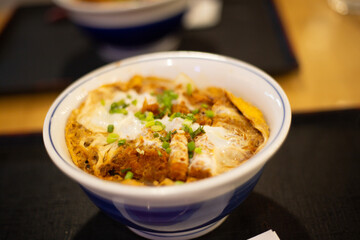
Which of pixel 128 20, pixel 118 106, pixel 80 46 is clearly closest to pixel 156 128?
pixel 118 106

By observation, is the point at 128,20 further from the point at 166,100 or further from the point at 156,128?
the point at 156,128

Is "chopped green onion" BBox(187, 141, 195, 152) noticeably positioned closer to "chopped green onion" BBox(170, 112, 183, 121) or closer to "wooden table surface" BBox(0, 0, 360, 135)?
"chopped green onion" BBox(170, 112, 183, 121)

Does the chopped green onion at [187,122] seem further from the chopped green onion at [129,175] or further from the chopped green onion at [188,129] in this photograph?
the chopped green onion at [129,175]

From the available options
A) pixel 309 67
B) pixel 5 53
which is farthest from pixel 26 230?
pixel 309 67

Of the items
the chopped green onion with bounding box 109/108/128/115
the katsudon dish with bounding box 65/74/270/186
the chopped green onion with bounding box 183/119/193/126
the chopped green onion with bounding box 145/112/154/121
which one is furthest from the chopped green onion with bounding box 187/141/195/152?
the chopped green onion with bounding box 109/108/128/115

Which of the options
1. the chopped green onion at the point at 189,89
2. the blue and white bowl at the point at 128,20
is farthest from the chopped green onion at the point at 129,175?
the blue and white bowl at the point at 128,20
